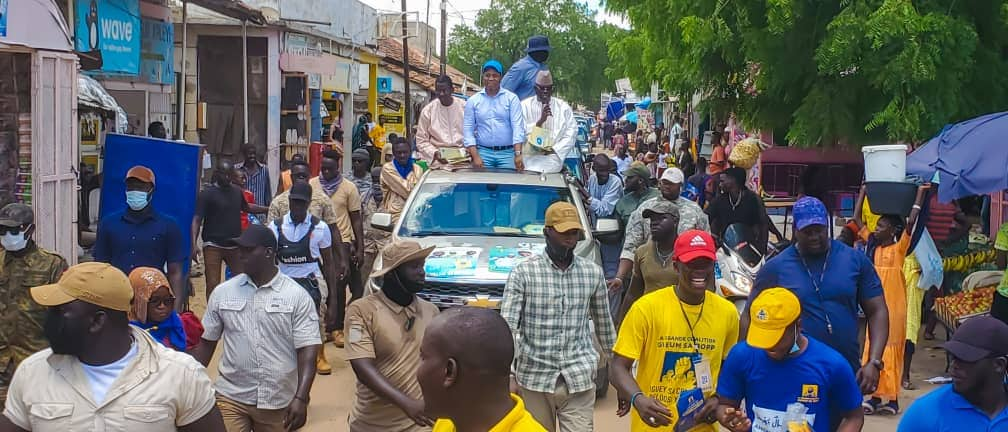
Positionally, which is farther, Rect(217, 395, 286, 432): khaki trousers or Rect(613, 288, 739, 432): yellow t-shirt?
Rect(217, 395, 286, 432): khaki trousers

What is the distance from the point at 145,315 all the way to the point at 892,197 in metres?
6.61

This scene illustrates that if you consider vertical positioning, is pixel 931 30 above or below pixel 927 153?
above

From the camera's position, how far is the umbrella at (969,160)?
9.48m

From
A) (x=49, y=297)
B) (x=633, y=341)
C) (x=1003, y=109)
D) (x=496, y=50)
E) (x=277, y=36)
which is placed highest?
(x=496, y=50)

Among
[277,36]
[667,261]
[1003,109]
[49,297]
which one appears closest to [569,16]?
[277,36]

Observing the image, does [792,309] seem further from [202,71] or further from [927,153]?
[202,71]

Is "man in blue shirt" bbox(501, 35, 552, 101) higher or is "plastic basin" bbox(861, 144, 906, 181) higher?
"man in blue shirt" bbox(501, 35, 552, 101)

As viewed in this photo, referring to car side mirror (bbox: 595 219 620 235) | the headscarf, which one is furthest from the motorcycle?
the headscarf

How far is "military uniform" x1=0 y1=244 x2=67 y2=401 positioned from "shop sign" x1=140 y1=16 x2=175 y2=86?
965cm

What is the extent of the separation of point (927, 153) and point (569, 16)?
2347 inches

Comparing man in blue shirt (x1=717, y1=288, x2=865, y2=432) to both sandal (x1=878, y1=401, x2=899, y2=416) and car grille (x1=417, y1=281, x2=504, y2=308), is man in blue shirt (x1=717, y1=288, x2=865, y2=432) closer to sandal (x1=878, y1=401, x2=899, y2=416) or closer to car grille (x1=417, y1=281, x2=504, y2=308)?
car grille (x1=417, y1=281, x2=504, y2=308)

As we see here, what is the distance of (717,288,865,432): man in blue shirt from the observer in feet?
15.6

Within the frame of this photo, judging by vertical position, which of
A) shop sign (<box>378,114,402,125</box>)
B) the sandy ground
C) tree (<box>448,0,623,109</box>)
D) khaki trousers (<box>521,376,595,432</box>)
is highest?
tree (<box>448,0,623,109</box>)

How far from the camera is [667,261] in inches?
309
